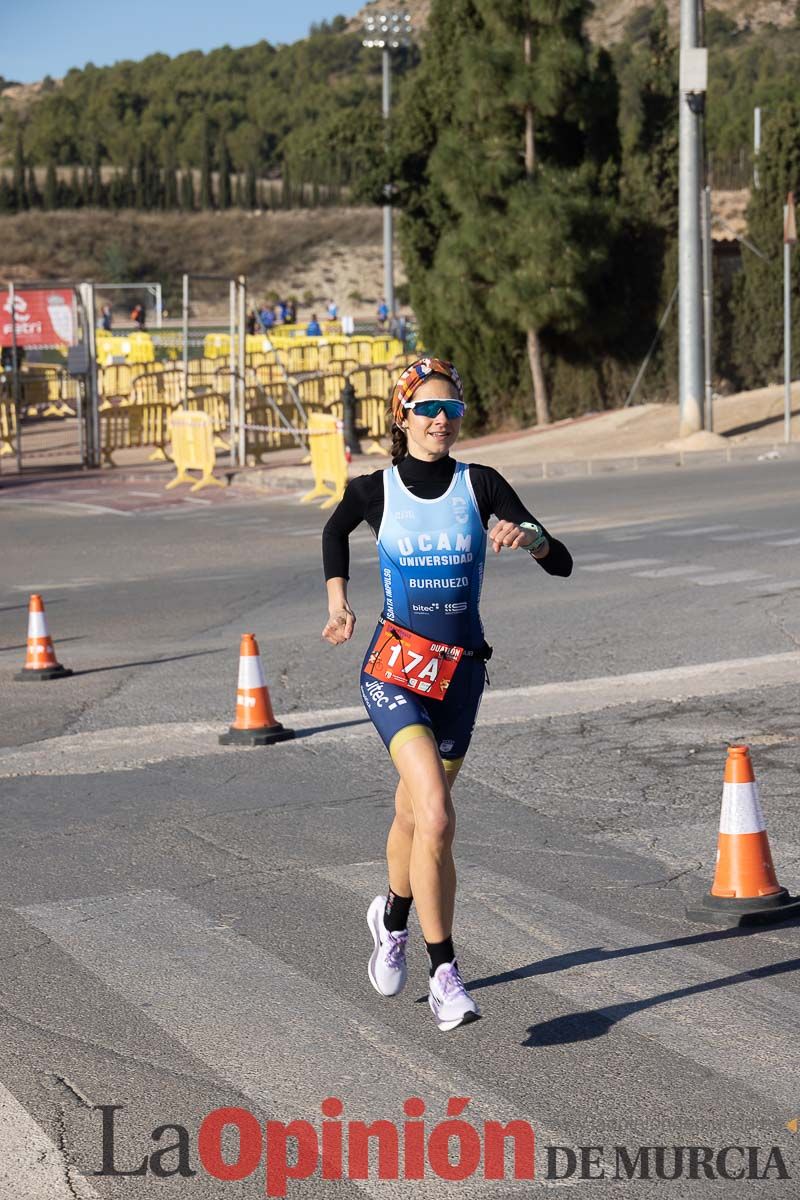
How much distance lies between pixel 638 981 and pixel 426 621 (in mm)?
1313

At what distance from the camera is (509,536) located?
5.05 metres

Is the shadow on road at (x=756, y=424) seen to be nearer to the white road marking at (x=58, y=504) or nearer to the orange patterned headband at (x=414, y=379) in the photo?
the white road marking at (x=58, y=504)

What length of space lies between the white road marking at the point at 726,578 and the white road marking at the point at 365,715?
2.79m

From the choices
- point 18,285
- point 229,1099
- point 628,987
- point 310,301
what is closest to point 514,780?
point 628,987

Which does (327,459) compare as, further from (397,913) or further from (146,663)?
(397,913)

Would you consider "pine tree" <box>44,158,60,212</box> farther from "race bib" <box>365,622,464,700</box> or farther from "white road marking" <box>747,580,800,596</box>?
"race bib" <box>365,622,464,700</box>

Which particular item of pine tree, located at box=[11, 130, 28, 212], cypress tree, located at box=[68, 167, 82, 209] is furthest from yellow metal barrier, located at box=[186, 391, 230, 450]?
cypress tree, located at box=[68, 167, 82, 209]

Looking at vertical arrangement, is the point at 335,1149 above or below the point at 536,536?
below

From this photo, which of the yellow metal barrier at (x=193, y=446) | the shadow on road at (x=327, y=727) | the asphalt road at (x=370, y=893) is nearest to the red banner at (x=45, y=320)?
the yellow metal barrier at (x=193, y=446)

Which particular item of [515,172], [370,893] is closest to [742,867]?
[370,893]

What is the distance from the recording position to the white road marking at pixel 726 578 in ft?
46.1

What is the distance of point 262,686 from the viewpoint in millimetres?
9172

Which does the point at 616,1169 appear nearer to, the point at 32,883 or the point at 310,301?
the point at 32,883

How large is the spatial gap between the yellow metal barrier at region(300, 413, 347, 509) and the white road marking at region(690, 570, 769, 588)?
28.1 ft
